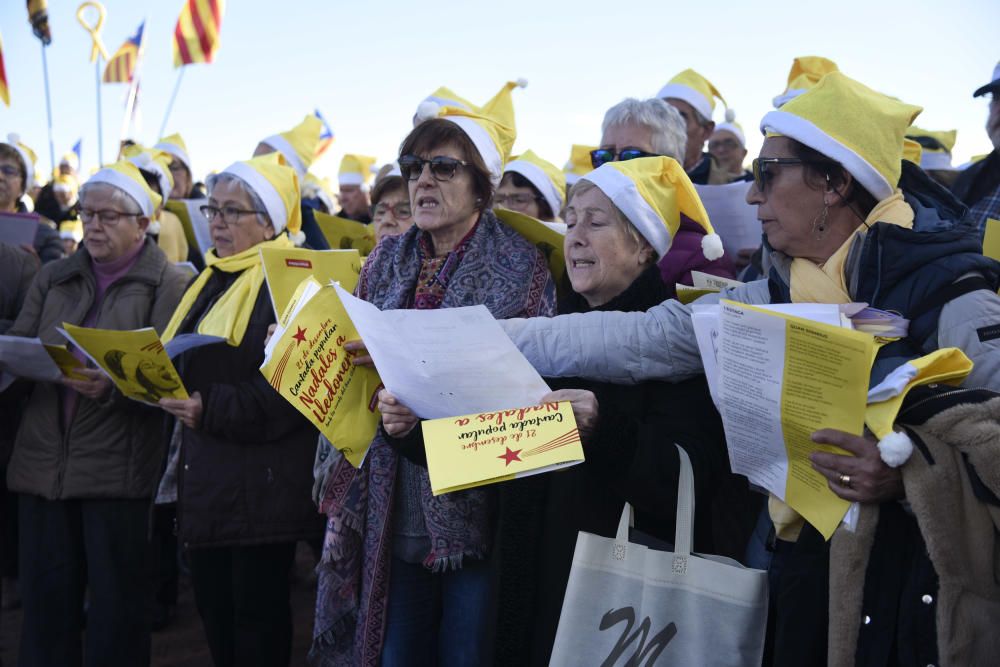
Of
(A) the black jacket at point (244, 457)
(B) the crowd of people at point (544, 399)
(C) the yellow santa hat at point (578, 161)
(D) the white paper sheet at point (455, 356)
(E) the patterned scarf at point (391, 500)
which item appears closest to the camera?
(B) the crowd of people at point (544, 399)

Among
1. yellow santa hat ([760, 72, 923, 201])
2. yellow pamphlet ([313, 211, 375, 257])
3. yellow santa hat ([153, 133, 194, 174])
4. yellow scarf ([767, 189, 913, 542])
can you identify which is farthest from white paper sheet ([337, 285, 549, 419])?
yellow santa hat ([153, 133, 194, 174])

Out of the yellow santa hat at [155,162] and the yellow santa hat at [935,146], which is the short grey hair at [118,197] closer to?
the yellow santa hat at [155,162]

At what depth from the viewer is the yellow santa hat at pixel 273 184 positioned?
376cm

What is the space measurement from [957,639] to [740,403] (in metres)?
0.61

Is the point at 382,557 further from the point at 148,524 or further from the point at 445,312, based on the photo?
the point at 148,524

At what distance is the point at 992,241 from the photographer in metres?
2.33

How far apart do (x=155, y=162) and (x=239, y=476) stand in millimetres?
3884

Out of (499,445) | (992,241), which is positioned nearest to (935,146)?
(992,241)

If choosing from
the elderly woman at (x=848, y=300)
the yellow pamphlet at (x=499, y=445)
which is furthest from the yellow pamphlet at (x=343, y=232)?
the yellow pamphlet at (x=499, y=445)

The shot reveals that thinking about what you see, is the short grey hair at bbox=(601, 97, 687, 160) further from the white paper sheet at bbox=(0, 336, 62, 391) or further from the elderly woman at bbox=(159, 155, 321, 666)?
the white paper sheet at bbox=(0, 336, 62, 391)

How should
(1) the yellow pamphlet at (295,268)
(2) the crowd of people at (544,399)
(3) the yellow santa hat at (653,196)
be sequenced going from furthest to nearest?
(1) the yellow pamphlet at (295,268)
(3) the yellow santa hat at (653,196)
(2) the crowd of people at (544,399)

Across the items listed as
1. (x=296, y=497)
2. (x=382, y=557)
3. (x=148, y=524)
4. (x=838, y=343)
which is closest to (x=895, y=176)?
(x=838, y=343)

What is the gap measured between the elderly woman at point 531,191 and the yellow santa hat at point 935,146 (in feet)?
7.02

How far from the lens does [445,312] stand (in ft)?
6.61
